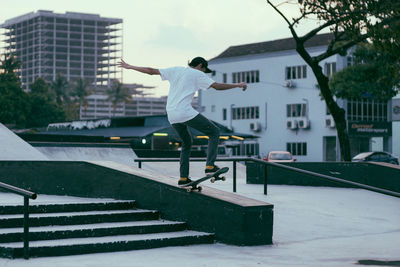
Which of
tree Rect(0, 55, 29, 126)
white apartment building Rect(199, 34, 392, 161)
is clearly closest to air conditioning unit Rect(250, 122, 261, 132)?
A: white apartment building Rect(199, 34, 392, 161)

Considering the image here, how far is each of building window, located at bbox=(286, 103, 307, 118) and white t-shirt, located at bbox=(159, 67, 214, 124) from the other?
198 ft

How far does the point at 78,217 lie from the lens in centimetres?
808

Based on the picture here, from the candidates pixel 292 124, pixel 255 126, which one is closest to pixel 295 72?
pixel 292 124

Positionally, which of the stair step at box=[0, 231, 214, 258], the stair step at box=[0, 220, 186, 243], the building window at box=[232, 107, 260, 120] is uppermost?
the building window at box=[232, 107, 260, 120]

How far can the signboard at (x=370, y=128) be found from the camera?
6494 centimetres

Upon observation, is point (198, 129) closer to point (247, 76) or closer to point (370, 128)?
point (370, 128)

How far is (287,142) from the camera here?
227 feet

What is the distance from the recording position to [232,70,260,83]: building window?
72.2 meters

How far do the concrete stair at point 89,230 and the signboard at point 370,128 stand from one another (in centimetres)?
5841

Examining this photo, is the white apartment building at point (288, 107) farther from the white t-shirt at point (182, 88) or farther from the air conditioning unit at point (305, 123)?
the white t-shirt at point (182, 88)

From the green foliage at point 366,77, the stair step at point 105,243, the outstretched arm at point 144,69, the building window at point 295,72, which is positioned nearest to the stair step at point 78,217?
the stair step at point 105,243

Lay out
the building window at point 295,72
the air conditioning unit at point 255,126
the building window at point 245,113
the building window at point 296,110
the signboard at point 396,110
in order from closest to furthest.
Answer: the signboard at point 396,110, the building window at point 295,72, the building window at point 296,110, the air conditioning unit at point 255,126, the building window at point 245,113

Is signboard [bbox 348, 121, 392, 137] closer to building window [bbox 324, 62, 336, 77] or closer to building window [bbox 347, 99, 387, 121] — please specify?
building window [bbox 347, 99, 387, 121]

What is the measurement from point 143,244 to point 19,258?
1527 millimetres
